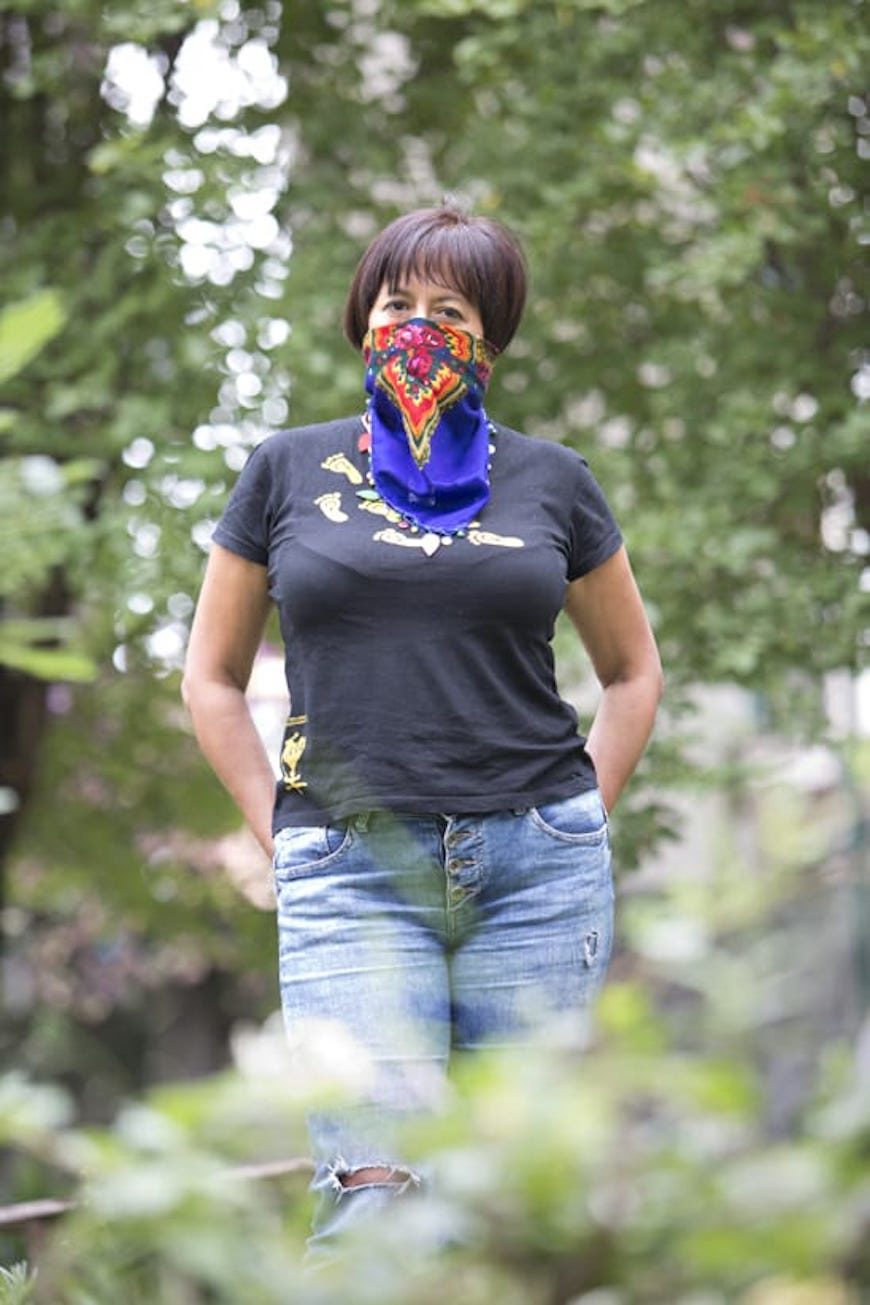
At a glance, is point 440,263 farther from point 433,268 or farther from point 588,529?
point 588,529

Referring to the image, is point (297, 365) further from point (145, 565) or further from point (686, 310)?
point (686, 310)

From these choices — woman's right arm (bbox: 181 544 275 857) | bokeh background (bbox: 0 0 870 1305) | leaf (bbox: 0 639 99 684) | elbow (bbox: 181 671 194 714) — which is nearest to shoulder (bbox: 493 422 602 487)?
woman's right arm (bbox: 181 544 275 857)

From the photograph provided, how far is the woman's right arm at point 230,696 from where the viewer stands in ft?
10.1

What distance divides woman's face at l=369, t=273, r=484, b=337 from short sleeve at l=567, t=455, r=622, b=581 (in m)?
0.25

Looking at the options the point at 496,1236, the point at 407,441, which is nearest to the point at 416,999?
the point at 407,441

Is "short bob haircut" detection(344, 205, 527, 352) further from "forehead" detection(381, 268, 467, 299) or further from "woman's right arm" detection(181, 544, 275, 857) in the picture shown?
"woman's right arm" detection(181, 544, 275, 857)

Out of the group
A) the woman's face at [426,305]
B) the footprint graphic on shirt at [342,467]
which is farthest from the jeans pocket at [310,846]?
the woman's face at [426,305]

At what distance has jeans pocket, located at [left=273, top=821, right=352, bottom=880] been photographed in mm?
2729

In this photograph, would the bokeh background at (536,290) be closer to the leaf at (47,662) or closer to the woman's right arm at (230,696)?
the woman's right arm at (230,696)

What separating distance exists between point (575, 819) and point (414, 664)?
29 centimetres

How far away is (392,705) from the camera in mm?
2762

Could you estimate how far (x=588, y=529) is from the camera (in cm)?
307

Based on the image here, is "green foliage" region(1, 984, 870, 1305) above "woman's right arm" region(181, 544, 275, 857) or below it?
above

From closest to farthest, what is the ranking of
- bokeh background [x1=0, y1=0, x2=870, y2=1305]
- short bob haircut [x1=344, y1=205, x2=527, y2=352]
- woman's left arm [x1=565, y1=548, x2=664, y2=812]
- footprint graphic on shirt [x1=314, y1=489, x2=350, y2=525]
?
footprint graphic on shirt [x1=314, y1=489, x2=350, y2=525] < short bob haircut [x1=344, y1=205, x2=527, y2=352] < woman's left arm [x1=565, y1=548, x2=664, y2=812] < bokeh background [x1=0, y1=0, x2=870, y2=1305]
